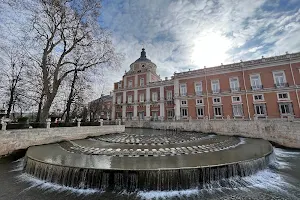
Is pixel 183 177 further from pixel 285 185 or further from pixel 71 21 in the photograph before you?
pixel 71 21

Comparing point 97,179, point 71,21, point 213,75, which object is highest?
point 71,21

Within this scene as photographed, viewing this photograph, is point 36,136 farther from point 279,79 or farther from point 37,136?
point 279,79

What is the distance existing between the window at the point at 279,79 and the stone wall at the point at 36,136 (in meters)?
23.8

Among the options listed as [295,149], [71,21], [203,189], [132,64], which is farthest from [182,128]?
[132,64]

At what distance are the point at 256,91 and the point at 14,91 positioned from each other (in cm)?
3242

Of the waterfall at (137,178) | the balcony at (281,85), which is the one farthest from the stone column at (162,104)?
the waterfall at (137,178)

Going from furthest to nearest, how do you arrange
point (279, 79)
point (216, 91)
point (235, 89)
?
point (216, 91), point (235, 89), point (279, 79)

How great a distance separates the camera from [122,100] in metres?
33.9

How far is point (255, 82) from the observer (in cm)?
2064

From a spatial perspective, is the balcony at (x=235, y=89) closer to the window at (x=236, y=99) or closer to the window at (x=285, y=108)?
the window at (x=236, y=99)

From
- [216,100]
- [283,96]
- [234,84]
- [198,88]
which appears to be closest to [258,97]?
[283,96]

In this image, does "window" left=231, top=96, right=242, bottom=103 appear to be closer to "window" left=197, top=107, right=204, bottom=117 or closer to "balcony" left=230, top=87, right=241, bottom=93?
"balcony" left=230, top=87, right=241, bottom=93

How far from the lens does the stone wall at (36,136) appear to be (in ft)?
30.3

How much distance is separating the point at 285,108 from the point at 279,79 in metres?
3.90
